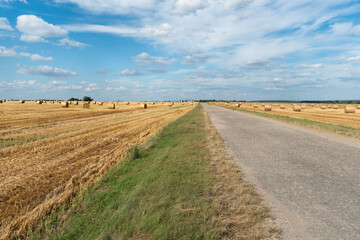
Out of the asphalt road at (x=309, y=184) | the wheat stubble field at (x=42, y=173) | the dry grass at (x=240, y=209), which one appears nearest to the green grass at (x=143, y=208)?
the dry grass at (x=240, y=209)

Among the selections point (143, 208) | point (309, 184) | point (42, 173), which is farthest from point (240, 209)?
point (42, 173)

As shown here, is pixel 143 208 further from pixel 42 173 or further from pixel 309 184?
pixel 309 184

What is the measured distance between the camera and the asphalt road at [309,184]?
140 inches

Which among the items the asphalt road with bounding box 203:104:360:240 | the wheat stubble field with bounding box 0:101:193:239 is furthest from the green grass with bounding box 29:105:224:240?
the asphalt road with bounding box 203:104:360:240

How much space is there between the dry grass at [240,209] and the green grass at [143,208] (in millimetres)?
213

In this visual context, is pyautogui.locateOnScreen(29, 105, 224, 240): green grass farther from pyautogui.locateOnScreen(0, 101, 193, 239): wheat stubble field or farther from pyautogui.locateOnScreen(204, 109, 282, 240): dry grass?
pyautogui.locateOnScreen(0, 101, 193, 239): wheat stubble field

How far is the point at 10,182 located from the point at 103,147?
4385mm

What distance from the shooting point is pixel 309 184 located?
17.6 feet

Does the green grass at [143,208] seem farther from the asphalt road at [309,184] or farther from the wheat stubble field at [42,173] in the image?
the asphalt road at [309,184]

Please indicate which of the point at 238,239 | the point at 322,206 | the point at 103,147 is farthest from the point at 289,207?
the point at 103,147

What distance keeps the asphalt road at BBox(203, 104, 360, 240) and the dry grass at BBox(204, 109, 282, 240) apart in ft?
0.74

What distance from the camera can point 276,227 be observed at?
350 centimetres

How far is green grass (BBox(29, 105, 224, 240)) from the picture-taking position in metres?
3.33

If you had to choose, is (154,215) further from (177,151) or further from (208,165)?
(177,151)
